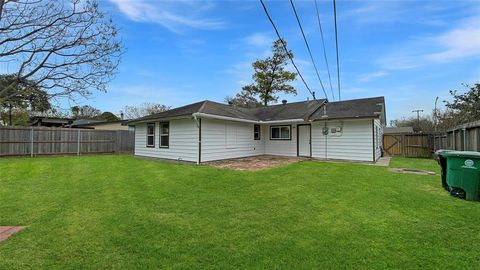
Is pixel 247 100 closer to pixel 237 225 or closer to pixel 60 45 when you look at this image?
pixel 60 45

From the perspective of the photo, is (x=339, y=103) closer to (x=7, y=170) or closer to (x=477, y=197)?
(x=477, y=197)

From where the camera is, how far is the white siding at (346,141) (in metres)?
12.2

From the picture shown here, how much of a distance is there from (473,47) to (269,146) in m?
11.3

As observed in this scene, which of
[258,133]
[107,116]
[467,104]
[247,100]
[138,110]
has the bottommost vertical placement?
[258,133]

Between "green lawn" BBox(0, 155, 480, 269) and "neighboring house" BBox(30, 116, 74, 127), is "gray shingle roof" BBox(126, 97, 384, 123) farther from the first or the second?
"neighboring house" BBox(30, 116, 74, 127)

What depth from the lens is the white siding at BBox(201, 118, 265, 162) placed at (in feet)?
38.7

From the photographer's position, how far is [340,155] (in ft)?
43.0

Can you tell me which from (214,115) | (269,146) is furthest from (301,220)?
(269,146)

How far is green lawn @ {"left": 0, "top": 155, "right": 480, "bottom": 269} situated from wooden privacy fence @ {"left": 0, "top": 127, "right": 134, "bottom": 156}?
864 cm

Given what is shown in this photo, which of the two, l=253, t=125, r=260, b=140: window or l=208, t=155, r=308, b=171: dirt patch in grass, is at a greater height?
l=253, t=125, r=260, b=140: window

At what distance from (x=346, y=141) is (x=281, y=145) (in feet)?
12.7

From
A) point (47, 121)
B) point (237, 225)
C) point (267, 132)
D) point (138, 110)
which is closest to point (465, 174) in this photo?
point (237, 225)

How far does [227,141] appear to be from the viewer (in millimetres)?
13164

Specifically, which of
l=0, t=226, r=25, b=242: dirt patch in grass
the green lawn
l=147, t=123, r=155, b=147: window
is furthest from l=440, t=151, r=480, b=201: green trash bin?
l=147, t=123, r=155, b=147: window
